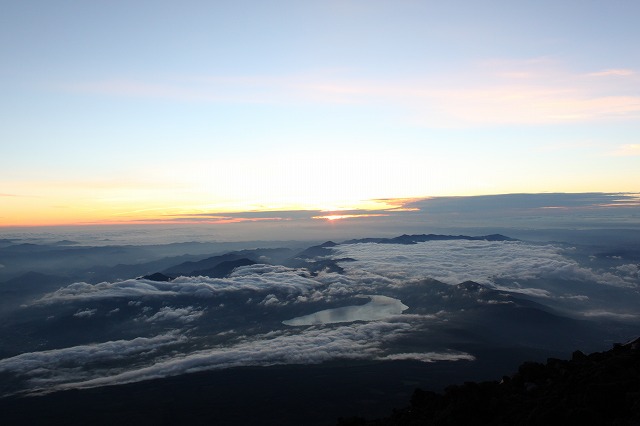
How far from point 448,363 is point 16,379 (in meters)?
179

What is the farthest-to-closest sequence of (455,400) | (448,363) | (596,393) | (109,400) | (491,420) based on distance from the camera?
(448,363)
(109,400)
(455,400)
(491,420)
(596,393)

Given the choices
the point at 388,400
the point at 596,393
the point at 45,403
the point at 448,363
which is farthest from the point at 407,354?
the point at 596,393

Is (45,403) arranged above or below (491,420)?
below

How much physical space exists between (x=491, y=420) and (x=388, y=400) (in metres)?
115

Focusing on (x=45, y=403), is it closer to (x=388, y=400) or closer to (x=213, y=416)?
(x=213, y=416)

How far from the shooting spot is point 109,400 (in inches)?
5925

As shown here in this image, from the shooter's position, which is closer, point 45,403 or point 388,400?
point 388,400

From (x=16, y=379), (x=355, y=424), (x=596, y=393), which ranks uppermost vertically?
(x=596, y=393)

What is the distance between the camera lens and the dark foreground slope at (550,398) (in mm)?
27667

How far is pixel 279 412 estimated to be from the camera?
13288cm

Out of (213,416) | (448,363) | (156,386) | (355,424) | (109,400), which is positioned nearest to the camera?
(355,424)

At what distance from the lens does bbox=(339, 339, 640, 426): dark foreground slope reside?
27.7m

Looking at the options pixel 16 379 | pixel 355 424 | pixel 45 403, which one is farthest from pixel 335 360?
→ pixel 355 424

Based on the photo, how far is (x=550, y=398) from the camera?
31.6 m
